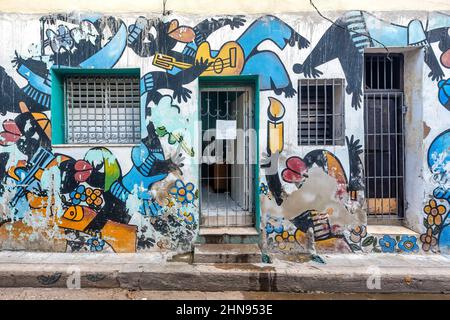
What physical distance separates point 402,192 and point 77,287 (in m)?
4.77

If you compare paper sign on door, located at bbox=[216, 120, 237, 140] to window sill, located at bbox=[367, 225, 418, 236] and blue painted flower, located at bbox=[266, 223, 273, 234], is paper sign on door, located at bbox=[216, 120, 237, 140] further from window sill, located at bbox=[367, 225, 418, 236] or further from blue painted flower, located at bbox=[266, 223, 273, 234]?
window sill, located at bbox=[367, 225, 418, 236]

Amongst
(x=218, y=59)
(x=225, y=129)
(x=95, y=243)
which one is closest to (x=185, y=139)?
(x=225, y=129)

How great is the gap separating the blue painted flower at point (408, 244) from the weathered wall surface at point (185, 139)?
20 mm

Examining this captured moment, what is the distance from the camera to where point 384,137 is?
498 cm

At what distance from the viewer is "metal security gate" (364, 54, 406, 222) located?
4934mm

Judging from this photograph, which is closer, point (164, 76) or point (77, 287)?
point (77, 287)

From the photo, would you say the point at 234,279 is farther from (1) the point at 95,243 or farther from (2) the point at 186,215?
(1) the point at 95,243

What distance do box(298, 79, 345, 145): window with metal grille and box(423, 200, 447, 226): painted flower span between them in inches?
62.8

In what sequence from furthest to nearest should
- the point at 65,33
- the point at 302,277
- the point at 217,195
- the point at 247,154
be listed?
the point at 217,195
the point at 247,154
the point at 65,33
the point at 302,277

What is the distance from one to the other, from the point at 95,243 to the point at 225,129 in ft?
8.23

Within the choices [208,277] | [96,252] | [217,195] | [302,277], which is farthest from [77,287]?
[302,277]

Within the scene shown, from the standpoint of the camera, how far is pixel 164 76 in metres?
4.56

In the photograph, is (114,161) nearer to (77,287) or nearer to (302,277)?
(77,287)

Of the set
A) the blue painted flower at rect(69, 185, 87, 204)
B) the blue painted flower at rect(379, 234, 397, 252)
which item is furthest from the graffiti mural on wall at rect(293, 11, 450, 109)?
the blue painted flower at rect(69, 185, 87, 204)
